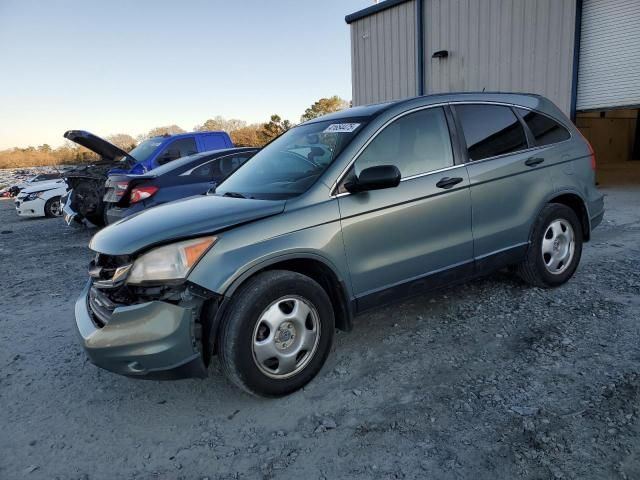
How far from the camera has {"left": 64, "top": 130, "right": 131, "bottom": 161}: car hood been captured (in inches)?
321

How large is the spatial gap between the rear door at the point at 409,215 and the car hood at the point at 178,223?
587 millimetres

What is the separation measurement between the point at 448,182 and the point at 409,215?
0.45 m

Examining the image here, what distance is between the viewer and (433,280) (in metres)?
3.32

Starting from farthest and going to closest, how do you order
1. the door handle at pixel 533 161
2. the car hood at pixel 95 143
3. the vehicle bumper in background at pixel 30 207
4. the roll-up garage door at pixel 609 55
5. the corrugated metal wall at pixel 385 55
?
the corrugated metal wall at pixel 385 55
the vehicle bumper in background at pixel 30 207
the roll-up garage door at pixel 609 55
the car hood at pixel 95 143
the door handle at pixel 533 161

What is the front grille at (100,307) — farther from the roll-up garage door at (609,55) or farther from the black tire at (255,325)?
the roll-up garage door at (609,55)

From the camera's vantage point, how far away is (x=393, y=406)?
2609mm

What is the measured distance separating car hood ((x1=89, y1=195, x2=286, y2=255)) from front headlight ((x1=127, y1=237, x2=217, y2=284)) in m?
0.05

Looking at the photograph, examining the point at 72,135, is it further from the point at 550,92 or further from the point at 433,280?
the point at 550,92

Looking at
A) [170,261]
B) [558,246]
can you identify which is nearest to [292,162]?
[170,261]

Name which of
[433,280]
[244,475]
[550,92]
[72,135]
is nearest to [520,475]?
[244,475]

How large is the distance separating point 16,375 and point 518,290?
4.17 metres

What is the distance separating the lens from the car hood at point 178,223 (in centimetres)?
255

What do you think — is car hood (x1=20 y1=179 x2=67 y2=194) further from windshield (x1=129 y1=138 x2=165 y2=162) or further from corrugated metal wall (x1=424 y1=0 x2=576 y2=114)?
corrugated metal wall (x1=424 y1=0 x2=576 y2=114)

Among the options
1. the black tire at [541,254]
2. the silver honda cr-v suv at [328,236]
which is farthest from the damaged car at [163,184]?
the black tire at [541,254]
